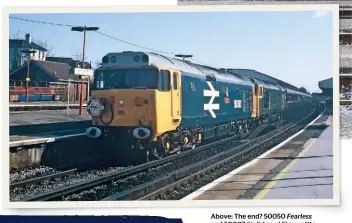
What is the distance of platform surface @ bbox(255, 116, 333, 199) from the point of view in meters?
4.46

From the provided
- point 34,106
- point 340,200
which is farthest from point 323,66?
point 34,106

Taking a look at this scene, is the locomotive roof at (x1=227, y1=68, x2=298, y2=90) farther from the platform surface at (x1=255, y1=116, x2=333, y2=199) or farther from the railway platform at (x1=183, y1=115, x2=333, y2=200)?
the platform surface at (x1=255, y1=116, x2=333, y2=199)

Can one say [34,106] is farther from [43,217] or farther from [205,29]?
[205,29]

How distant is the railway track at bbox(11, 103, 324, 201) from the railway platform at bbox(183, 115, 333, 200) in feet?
0.54

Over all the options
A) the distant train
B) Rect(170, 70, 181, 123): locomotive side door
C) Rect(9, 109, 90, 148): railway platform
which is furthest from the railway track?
Rect(9, 109, 90, 148): railway platform

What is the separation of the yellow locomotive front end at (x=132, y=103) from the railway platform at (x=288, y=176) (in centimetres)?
66

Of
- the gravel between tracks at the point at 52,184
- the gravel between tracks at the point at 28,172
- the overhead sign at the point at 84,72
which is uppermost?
the overhead sign at the point at 84,72

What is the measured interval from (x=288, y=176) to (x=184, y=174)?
2.74 feet

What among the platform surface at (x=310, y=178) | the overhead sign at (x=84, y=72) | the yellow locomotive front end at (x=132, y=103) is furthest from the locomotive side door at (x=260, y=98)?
the overhead sign at (x=84, y=72)

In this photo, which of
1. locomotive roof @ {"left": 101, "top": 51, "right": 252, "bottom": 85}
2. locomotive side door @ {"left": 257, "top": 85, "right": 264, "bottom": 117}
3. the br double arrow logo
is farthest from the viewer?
locomotive side door @ {"left": 257, "top": 85, "right": 264, "bottom": 117}

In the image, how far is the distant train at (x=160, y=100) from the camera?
461 centimetres

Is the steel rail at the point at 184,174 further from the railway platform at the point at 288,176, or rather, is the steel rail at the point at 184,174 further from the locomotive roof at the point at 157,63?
the locomotive roof at the point at 157,63

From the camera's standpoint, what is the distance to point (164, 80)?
15.2 ft

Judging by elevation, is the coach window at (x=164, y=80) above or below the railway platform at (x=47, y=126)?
above
